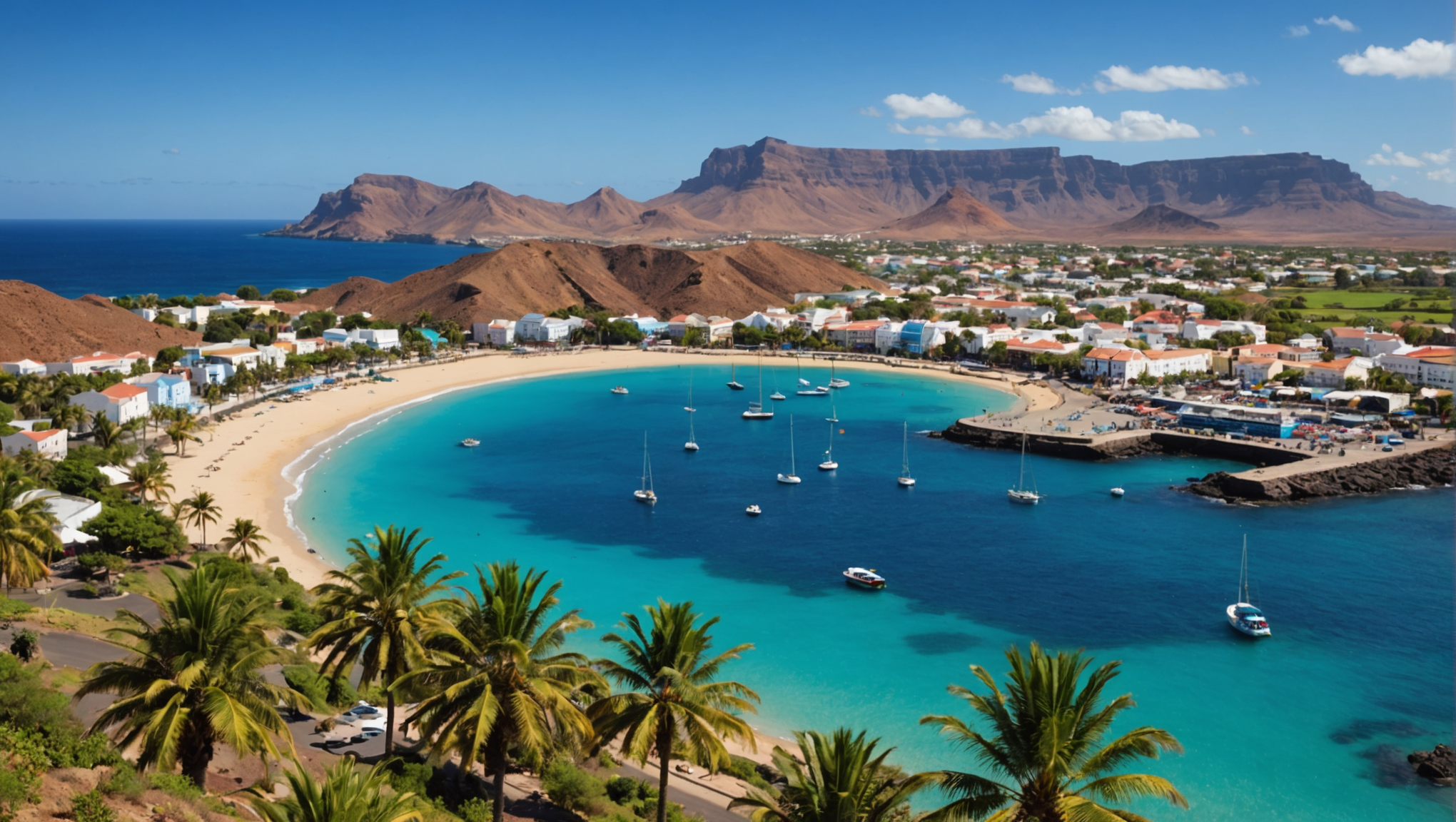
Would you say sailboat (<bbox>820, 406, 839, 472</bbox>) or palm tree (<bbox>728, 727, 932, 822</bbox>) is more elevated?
palm tree (<bbox>728, 727, 932, 822</bbox>)

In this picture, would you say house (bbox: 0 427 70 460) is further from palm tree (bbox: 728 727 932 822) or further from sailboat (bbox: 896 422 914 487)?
palm tree (bbox: 728 727 932 822)

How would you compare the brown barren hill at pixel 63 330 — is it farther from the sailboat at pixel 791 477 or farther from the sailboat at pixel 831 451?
the sailboat at pixel 831 451

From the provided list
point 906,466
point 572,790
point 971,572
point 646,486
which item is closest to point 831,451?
point 906,466

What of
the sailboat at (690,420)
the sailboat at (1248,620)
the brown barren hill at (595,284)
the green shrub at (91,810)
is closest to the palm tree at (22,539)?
the green shrub at (91,810)

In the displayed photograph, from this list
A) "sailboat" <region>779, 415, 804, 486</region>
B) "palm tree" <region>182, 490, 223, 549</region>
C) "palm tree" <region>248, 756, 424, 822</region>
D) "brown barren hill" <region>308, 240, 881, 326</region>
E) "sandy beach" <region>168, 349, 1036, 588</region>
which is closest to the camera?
"palm tree" <region>248, 756, 424, 822</region>

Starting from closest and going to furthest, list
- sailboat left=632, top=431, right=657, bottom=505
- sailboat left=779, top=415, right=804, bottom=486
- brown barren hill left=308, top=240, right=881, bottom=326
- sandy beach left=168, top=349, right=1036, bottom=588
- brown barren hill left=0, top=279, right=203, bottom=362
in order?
1. sandy beach left=168, top=349, right=1036, bottom=588
2. sailboat left=632, top=431, right=657, bottom=505
3. sailboat left=779, top=415, right=804, bottom=486
4. brown barren hill left=0, top=279, right=203, bottom=362
5. brown barren hill left=308, top=240, right=881, bottom=326

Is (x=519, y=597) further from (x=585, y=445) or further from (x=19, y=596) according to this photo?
(x=585, y=445)

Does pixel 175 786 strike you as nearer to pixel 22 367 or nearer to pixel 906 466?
pixel 906 466

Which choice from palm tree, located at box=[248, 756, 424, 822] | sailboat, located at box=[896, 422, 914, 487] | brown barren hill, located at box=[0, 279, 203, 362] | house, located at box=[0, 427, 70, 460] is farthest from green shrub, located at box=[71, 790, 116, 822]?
brown barren hill, located at box=[0, 279, 203, 362]
